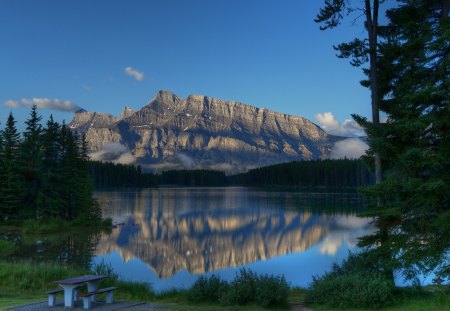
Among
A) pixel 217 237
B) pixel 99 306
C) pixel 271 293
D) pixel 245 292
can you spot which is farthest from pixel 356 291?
pixel 217 237

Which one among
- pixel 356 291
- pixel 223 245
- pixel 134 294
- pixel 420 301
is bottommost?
pixel 223 245

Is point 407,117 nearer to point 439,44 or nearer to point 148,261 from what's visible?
point 439,44

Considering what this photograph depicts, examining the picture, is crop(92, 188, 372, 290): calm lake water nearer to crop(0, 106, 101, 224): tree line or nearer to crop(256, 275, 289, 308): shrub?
crop(0, 106, 101, 224): tree line

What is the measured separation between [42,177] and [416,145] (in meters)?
47.9

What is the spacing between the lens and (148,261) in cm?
3403

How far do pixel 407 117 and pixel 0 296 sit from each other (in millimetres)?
16019

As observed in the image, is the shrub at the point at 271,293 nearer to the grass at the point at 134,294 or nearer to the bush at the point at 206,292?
the grass at the point at 134,294

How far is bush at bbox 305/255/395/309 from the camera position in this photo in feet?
46.1

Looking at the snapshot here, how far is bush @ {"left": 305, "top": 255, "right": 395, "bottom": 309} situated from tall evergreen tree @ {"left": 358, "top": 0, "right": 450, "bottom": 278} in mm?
943

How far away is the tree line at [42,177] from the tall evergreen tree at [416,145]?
45.6 m

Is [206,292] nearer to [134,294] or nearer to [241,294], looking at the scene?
[241,294]

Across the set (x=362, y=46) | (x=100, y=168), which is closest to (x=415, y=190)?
(x=362, y=46)

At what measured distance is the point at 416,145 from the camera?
1573 centimetres

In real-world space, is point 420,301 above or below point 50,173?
below
